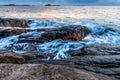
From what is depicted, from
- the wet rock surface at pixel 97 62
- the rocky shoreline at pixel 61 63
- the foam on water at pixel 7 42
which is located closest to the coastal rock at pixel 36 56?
the rocky shoreline at pixel 61 63

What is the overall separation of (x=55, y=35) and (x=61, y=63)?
11.0 meters

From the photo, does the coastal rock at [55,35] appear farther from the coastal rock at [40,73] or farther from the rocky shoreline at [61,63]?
the coastal rock at [40,73]

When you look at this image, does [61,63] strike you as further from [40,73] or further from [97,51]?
[40,73]

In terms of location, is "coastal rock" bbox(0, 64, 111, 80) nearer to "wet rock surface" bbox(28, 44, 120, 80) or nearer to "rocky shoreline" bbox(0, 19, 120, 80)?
"rocky shoreline" bbox(0, 19, 120, 80)

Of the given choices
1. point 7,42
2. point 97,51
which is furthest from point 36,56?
point 7,42

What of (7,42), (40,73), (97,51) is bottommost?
(7,42)

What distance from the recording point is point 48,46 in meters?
19.2

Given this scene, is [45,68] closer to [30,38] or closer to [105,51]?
[105,51]

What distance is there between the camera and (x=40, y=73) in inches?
235

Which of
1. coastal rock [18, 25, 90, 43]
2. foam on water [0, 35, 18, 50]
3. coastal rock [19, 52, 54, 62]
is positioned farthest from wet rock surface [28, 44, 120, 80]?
foam on water [0, 35, 18, 50]

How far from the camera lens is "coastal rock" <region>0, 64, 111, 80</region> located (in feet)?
19.4

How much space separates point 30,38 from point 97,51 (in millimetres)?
7530

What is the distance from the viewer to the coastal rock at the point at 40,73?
5.92m

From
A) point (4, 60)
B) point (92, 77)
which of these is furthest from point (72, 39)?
point (92, 77)
